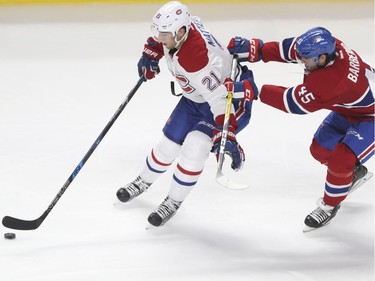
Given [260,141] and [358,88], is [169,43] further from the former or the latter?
[260,141]

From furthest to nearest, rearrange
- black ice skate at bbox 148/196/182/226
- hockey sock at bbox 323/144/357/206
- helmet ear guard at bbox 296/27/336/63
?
black ice skate at bbox 148/196/182/226 → hockey sock at bbox 323/144/357/206 → helmet ear guard at bbox 296/27/336/63

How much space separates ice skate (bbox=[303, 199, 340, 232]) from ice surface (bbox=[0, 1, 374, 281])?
4cm

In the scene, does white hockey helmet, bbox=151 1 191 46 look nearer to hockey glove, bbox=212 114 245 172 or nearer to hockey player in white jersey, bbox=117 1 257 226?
hockey player in white jersey, bbox=117 1 257 226

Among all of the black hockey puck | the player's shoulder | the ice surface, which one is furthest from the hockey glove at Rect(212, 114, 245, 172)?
the black hockey puck

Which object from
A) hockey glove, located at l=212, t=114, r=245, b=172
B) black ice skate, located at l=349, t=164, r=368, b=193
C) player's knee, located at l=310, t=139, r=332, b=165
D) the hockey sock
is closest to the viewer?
hockey glove, located at l=212, t=114, r=245, b=172

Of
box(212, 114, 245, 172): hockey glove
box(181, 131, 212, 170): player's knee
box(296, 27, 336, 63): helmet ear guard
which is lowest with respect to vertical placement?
box(181, 131, 212, 170): player's knee

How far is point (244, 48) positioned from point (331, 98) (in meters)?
0.57

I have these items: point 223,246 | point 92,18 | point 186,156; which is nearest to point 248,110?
point 186,156

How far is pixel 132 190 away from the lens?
436 cm

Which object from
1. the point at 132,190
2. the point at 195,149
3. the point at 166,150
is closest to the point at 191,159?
the point at 195,149

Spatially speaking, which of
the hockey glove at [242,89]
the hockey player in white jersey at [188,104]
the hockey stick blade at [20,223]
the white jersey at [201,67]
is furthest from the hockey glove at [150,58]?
the hockey stick blade at [20,223]

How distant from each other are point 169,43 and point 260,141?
1302 millimetres

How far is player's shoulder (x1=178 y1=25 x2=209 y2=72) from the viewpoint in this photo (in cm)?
392

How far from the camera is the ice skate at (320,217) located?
13.6 ft
